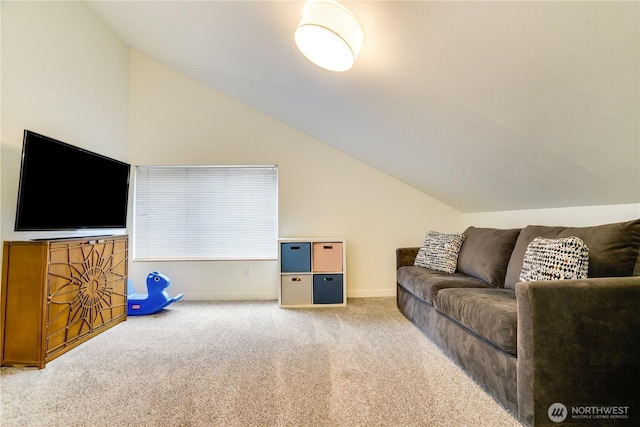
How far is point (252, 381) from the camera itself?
1724mm

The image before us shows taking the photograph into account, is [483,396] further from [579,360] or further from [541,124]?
[541,124]

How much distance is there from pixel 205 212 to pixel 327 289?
6.13 ft

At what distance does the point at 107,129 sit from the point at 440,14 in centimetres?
357

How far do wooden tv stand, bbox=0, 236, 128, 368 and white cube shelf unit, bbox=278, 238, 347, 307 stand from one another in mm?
1783

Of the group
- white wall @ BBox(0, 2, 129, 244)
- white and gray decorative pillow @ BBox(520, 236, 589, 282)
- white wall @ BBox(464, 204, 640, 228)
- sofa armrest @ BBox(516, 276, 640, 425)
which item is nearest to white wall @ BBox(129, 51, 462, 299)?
white wall @ BBox(0, 2, 129, 244)

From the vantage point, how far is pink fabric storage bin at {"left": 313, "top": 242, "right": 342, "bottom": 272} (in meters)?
3.30

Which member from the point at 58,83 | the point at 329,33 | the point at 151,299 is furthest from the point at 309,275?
the point at 58,83

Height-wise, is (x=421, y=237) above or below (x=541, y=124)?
below

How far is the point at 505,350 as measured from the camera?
139 centimetres

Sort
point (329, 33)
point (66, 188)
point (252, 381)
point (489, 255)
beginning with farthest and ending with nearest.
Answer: point (489, 255) → point (66, 188) → point (252, 381) → point (329, 33)

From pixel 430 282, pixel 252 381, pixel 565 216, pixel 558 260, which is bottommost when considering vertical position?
pixel 252 381

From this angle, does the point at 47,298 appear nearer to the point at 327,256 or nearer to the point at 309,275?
the point at 309,275

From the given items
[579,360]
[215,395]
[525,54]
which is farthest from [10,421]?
[525,54]

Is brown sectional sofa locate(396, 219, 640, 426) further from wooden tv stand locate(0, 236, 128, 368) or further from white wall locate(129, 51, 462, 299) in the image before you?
wooden tv stand locate(0, 236, 128, 368)
